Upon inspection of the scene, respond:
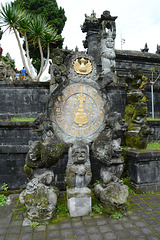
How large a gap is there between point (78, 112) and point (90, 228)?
101 inches

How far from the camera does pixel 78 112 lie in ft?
14.5

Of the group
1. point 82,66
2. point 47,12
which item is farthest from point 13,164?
point 47,12

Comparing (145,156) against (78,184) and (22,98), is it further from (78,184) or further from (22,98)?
(22,98)

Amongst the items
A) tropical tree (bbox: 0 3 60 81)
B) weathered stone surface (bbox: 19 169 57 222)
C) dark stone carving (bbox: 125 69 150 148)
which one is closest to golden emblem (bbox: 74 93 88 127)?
weathered stone surface (bbox: 19 169 57 222)

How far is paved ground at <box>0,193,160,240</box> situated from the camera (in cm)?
321

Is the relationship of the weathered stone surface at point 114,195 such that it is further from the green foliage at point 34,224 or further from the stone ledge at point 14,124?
the stone ledge at point 14,124

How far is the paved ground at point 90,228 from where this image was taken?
3.21 metres

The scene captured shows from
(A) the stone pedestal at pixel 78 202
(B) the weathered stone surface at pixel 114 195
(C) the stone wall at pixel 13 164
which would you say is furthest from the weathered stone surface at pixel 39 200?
(C) the stone wall at pixel 13 164

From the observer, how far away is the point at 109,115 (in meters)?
4.48

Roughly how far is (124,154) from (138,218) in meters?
2.47

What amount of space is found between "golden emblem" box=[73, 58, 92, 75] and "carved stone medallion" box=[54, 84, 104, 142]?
0.38 m

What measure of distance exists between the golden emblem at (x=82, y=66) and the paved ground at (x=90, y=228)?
11.5 feet

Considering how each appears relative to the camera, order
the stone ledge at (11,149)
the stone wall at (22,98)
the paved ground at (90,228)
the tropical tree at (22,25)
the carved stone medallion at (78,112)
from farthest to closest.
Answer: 1. the tropical tree at (22,25)
2. the stone wall at (22,98)
3. the stone ledge at (11,149)
4. the carved stone medallion at (78,112)
5. the paved ground at (90,228)

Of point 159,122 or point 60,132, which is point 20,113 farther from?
point 159,122
